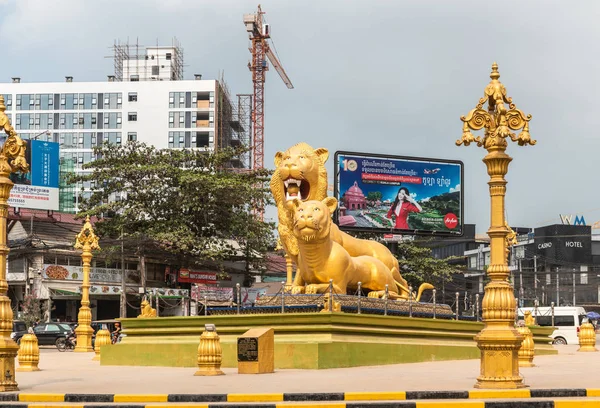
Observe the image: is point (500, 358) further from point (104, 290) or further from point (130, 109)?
point (130, 109)

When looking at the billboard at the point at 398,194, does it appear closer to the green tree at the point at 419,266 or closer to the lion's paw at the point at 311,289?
the green tree at the point at 419,266

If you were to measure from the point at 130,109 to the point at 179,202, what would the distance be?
34704 millimetres

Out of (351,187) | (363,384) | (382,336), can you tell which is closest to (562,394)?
(363,384)

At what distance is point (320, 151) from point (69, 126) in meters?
64.8

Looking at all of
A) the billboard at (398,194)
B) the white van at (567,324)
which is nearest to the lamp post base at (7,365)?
the billboard at (398,194)

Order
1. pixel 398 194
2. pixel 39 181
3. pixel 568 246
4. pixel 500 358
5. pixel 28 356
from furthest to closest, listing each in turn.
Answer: pixel 568 246 < pixel 39 181 < pixel 398 194 < pixel 28 356 < pixel 500 358

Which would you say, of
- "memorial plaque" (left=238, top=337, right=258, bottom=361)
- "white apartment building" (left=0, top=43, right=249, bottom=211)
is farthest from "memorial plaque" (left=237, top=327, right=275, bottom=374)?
"white apartment building" (left=0, top=43, right=249, bottom=211)

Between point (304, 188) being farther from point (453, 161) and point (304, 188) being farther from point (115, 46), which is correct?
point (115, 46)

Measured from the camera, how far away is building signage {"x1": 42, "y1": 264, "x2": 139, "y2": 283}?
1957 inches

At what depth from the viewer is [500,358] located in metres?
13.4

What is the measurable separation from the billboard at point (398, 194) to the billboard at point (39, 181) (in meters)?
20.5

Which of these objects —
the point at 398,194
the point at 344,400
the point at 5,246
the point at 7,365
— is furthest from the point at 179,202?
the point at 344,400

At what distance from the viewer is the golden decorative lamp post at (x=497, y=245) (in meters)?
13.3

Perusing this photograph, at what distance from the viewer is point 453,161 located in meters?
42.3
